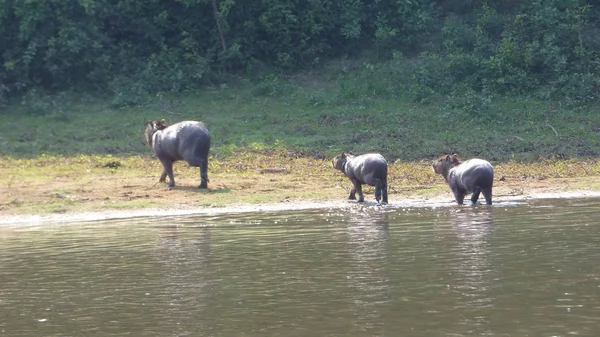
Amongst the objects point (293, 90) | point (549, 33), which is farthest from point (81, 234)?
point (549, 33)

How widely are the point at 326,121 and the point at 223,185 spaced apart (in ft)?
20.7

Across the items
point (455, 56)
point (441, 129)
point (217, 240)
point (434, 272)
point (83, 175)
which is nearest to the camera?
point (434, 272)

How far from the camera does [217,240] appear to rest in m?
15.0

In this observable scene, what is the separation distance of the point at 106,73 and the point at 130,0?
7.30 feet

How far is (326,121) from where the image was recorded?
26.5 metres

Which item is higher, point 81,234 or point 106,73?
point 106,73

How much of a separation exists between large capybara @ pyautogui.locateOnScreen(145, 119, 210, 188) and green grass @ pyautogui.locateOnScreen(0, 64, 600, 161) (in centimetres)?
299

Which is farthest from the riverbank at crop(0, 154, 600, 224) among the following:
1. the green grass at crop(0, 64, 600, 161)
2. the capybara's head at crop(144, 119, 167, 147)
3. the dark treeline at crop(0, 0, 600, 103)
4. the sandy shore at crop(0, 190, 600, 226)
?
the dark treeline at crop(0, 0, 600, 103)

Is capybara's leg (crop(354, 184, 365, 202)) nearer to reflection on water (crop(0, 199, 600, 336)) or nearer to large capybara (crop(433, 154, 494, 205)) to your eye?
reflection on water (crop(0, 199, 600, 336))

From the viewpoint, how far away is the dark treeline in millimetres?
28328

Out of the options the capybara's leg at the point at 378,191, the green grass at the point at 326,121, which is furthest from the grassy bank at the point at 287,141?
the capybara's leg at the point at 378,191

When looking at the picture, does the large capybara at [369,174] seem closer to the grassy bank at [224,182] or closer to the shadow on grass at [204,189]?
the grassy bank at [224,182]

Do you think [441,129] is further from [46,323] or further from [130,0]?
[46,323]

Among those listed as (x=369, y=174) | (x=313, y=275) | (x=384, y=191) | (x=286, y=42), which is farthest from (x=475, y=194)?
(x=286, y=42)
